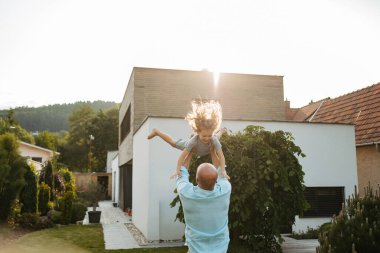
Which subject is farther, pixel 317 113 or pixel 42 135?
pixel 42 135

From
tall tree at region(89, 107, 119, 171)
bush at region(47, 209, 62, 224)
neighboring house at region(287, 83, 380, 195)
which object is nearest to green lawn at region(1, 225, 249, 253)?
bush at region(47, 209, 62, 224)

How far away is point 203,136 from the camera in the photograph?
9.37 feet

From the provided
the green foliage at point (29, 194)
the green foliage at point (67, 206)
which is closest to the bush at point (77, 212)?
the green foliage at point (67, 206)

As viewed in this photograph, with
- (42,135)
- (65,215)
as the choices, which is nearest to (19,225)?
(65,215)

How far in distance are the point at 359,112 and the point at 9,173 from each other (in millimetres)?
15113

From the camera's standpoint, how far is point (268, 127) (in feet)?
39.6

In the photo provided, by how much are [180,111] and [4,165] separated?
7.21 metres

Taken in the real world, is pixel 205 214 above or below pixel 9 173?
below

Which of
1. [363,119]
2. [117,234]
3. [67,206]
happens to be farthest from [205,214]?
[363,119]

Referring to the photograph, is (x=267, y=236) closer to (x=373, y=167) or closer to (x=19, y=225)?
(x=373, y=167)

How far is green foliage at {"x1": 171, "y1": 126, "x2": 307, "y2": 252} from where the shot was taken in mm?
7469

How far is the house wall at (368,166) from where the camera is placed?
14.0 meters

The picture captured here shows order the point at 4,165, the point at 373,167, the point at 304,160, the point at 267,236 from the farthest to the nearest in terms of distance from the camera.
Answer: the point at 373,167 → the point at 4,165 → the point at 304,160 → the point at 267,236

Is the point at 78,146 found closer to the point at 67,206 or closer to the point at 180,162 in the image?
the point at 67,206
